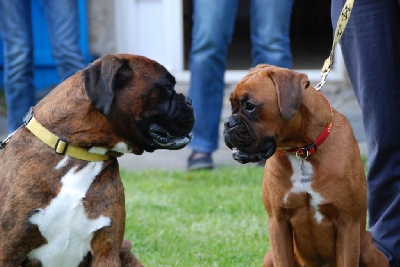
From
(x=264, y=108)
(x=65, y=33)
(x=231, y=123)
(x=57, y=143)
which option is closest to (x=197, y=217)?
(x=231, y=123)

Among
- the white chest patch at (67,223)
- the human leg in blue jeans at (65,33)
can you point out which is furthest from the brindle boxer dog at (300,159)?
the human leg in blue jeans at (65,33)

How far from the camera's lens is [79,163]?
4.23 m

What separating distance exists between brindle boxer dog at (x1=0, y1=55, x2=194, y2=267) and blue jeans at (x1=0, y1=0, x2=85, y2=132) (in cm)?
396

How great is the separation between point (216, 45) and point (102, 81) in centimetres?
339

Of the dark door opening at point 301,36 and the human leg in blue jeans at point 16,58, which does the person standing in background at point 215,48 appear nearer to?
the human leg in blue jeans at point 16,58

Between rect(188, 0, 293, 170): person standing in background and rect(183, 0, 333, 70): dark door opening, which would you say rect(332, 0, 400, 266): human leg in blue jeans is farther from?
rect(183, 0, 333, 70): dark door opening

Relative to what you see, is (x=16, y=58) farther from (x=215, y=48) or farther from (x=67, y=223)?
(x=67, y=223)

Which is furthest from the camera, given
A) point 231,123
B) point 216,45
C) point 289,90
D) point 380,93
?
point 216,45

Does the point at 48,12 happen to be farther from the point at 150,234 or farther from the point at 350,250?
the point at 350,250

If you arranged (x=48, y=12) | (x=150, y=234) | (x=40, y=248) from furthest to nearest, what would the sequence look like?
(x=48, y=12)
(x=150, y=234)
(x=40, y=248)

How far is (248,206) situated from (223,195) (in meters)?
0.36

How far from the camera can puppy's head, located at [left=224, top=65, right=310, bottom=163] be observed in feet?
14.7

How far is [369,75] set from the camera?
5.10 m

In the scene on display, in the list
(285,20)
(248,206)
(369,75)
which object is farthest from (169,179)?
(369,75)
